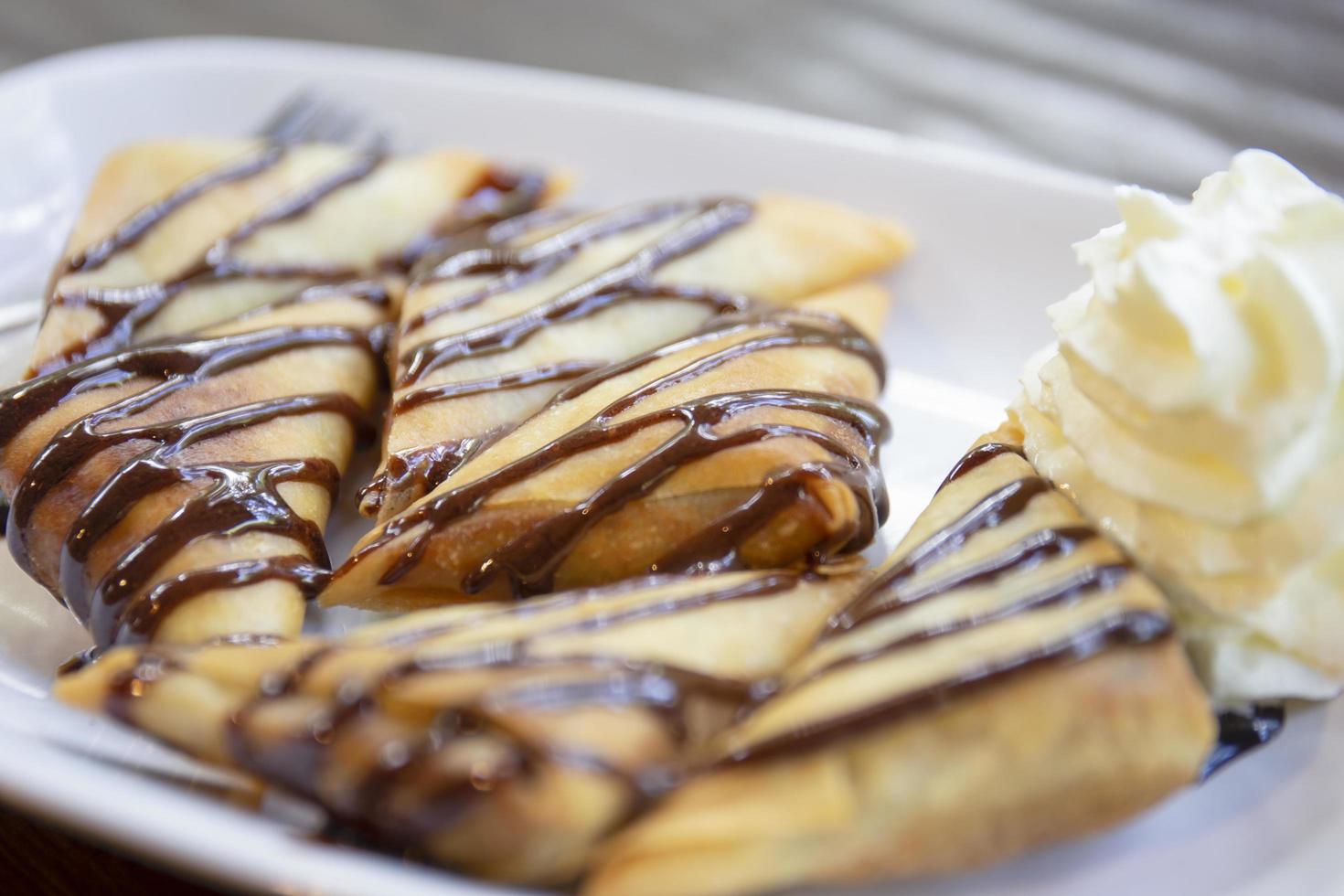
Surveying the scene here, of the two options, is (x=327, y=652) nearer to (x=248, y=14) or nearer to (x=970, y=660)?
(x=970, y=660)

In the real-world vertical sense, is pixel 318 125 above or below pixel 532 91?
below

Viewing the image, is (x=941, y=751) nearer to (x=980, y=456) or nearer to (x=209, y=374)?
(x=980, y=456)

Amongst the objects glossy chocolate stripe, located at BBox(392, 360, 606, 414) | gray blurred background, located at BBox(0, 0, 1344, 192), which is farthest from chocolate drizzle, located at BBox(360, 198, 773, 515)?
gray blurred background, located at BBox(0, 0, 1344, 192)

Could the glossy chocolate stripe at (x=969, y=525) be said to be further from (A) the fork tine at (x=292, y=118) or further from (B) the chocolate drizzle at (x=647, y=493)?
(A) the fork tine at (x=292, y=118)

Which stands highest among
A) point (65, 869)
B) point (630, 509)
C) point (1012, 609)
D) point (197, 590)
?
point (1012, 609)

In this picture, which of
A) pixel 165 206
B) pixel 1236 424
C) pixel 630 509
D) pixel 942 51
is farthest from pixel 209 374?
pixel 942 51

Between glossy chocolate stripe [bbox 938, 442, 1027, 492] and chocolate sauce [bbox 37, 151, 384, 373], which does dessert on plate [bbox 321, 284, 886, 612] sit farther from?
chocolate sauce [bbox 37, 151, 384, 373]
